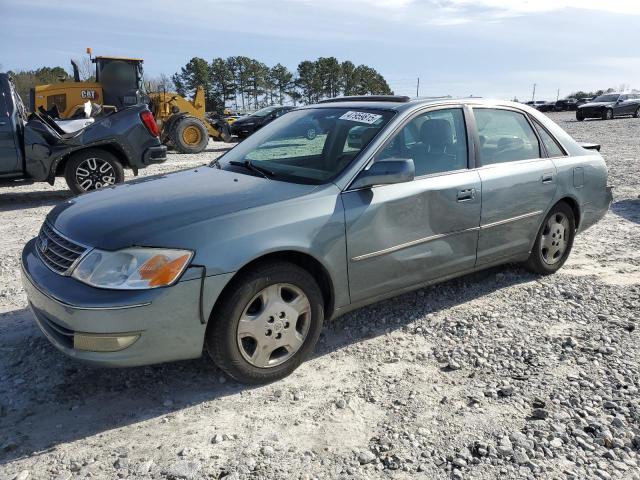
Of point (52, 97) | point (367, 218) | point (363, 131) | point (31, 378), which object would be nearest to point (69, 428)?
point (31, 378)

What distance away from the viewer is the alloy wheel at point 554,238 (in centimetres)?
477

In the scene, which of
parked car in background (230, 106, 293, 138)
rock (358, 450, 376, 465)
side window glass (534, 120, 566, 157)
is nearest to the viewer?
rock (358, 450, 376, 465)

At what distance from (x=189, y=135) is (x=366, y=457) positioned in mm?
14832

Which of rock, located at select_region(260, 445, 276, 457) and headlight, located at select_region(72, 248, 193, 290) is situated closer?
rock, located at select_region(260, 445, 276, 457)

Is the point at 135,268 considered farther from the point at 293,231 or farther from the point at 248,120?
the point at 248,120

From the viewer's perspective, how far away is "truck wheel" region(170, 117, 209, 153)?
1590 cm

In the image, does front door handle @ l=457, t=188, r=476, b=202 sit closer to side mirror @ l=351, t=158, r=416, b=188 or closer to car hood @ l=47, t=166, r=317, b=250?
side mirror @ l=351, t=158, r=416, b=188

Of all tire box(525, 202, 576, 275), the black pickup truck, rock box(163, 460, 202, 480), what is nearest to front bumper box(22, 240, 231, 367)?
rock box(163, 460, 202, 480)

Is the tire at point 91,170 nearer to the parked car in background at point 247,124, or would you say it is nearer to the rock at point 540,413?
A: the rock at point 540,413

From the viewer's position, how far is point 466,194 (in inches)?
155

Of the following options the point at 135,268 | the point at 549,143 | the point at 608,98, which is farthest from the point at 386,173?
the point at 608,98

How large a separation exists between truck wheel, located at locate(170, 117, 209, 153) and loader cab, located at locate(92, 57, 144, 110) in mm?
1323

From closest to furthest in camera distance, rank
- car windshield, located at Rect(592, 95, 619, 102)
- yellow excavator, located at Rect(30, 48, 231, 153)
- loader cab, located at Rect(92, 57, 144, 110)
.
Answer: yellow excavator, located at Rect(30, 48, 231, 153), loader cab, located at Rect(92, 57, 144, 110), car windshield, located at Rect(592, 95, 619, 102)

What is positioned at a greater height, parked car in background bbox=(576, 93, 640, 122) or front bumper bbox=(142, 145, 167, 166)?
parked car in background bbox=(576, 93, 640, 122)
